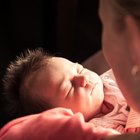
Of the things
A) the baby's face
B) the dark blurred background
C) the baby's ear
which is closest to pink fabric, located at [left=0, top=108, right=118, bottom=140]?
the baby's face

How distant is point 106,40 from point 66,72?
0.50 metres

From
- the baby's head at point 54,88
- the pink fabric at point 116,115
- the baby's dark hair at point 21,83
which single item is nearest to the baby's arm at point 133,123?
the pink fabric at point 116,115

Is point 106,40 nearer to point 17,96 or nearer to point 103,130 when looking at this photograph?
point 103,130

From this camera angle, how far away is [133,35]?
0.63 meters

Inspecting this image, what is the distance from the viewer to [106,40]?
69cm

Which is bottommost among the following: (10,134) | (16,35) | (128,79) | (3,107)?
(3,107)

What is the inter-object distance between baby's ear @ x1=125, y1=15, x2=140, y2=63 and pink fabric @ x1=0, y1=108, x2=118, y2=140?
26cm

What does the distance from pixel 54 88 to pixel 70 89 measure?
5 cm

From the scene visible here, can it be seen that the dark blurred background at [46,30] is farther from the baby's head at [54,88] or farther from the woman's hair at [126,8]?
the woman's hair at [126,8]

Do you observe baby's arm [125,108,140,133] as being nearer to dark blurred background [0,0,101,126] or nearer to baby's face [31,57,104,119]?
baby's face [31,57,104,119]

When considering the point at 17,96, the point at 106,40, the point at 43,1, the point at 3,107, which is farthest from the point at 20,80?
the point at 43,1

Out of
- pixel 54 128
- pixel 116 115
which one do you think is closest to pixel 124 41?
pixel 54 128

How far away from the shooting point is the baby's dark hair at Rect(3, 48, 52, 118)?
117 centimetres

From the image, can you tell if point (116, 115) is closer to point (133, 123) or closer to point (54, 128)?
point (133, 123)
